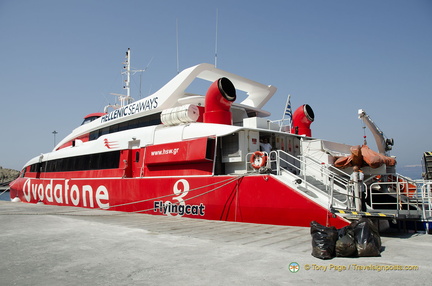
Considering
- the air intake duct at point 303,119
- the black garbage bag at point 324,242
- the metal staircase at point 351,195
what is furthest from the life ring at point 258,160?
the air intake duct at point 303,119

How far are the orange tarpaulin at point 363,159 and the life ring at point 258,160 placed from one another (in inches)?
110

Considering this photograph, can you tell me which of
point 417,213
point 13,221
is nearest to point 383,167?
point 417,213

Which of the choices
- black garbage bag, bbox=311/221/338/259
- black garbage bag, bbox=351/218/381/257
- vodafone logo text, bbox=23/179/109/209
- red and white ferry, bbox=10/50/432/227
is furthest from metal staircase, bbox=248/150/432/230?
vodafone logo text, bbox=23/179/109/209

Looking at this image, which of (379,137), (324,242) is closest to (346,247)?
(324,242)

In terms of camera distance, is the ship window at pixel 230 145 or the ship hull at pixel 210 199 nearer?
the ship hull at pixel 210 199

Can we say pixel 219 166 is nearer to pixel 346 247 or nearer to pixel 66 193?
pixel 346 247

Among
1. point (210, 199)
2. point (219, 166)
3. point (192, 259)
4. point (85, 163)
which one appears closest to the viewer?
point (192, 259)

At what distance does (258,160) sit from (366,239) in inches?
→ 182

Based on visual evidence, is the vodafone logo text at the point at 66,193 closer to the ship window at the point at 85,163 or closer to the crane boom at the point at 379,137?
the ship window at the point at 85,163

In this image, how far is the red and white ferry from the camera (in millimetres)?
9164

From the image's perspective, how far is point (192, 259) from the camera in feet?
17.5

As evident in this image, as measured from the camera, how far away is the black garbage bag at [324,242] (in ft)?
17.8

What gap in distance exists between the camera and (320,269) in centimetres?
484

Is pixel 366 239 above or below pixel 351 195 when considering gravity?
below
